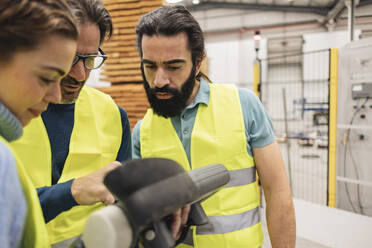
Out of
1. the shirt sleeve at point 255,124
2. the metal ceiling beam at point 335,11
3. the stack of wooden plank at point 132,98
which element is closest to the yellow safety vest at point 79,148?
the shirt sleeve at point 255,124

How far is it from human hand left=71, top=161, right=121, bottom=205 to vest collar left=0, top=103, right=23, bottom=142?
31 centimetres

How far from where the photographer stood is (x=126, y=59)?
391 cm

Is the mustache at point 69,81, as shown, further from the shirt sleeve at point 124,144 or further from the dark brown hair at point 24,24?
the dark brown hair at point 24,24

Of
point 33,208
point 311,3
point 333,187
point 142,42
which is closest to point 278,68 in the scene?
point 311,3

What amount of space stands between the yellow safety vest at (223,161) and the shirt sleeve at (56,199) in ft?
1.72

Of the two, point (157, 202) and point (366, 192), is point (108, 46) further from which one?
point (366, 192)

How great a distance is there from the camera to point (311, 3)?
40.1ft

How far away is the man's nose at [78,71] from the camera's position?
1.21m

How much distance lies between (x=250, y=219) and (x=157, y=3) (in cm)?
333

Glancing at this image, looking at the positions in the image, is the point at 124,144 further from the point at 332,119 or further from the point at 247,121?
the point at 332,119

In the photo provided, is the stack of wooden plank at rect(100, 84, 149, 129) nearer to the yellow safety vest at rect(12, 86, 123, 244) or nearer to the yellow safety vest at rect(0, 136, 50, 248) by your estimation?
the yellow safety vest at rect(12, 86, 123, 244)

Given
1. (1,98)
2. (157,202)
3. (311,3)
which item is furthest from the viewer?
(311,3)

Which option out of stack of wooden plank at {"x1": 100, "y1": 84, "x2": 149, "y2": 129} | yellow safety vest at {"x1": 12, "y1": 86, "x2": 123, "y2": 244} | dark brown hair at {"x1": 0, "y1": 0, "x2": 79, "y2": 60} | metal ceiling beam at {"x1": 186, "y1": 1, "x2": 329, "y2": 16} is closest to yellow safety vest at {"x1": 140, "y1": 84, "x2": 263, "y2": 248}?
yellow safety vest at {"x1": 12, "y1": 86, "x2": 123, "y2": 244}

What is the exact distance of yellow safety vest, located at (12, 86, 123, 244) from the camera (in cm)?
115
